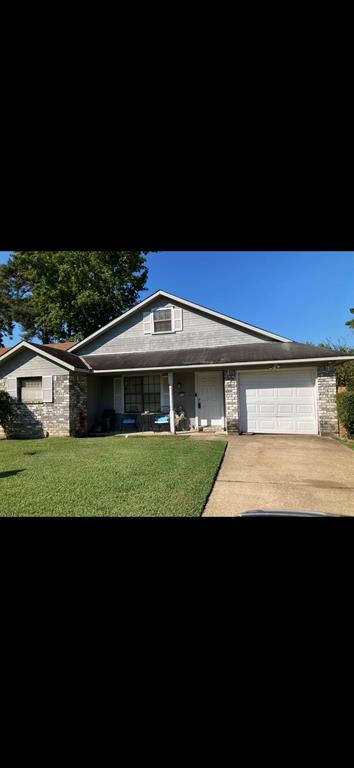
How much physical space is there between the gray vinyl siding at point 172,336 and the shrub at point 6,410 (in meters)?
3.60

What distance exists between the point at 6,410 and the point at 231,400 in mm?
8062

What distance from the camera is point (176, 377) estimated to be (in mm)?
13242

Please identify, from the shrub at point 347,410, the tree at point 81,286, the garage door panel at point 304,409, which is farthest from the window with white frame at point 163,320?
the tree at point 81,286

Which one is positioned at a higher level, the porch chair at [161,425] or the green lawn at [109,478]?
the porch chair at [161,425]

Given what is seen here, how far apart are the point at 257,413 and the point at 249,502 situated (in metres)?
7.05

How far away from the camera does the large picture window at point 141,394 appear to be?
13391 mm

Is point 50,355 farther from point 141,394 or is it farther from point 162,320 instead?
point 162,320

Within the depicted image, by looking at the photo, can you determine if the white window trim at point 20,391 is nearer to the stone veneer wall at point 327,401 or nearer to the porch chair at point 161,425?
the porch chair at point 161,425

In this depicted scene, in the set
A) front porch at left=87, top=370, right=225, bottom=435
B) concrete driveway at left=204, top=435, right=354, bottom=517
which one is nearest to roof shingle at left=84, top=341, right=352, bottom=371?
front porch at left=87, top=370, right=225, bottom=435

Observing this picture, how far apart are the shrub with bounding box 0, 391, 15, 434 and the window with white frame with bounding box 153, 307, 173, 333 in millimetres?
6198

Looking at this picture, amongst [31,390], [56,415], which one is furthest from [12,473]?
[31,390]
